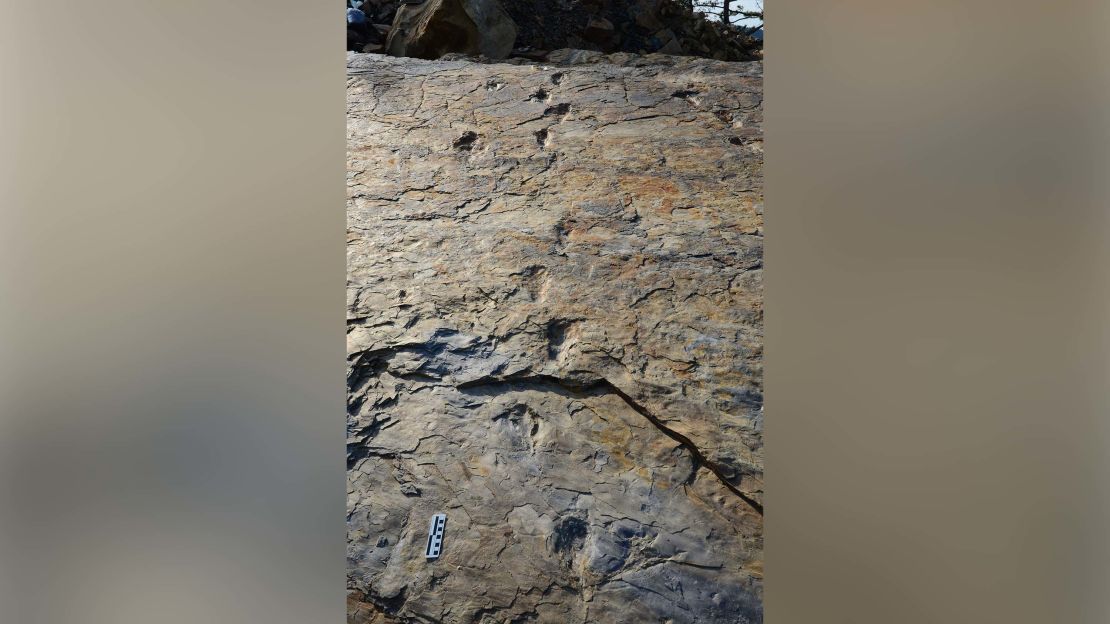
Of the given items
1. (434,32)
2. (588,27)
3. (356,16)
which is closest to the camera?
(434,32)

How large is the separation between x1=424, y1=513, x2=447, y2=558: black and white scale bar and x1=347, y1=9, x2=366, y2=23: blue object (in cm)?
257

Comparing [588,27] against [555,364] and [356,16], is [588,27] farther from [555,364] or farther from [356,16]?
[555,364]

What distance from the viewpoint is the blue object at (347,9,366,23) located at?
3055 mm

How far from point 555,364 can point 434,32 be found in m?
2.08

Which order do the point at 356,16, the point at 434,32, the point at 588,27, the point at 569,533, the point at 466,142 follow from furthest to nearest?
1. the point at 588,27
2. the point at 356,16
3. the point at 434,32
4. the point at 466,142
5. the point at 569,533

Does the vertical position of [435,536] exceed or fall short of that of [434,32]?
it falls short

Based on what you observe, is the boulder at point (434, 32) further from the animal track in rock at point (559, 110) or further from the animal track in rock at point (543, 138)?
the animal track in rock at point (543, 138)

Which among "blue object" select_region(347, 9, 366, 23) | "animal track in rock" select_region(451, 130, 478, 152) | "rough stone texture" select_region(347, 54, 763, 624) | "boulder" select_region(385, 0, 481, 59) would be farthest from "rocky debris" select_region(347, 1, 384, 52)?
"animal track in rock" select_region(451, 130, 478, 152)

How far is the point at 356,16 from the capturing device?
10.1ft

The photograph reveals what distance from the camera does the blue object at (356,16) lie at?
3.05 meters

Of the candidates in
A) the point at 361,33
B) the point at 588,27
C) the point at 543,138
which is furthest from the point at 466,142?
the point at 588,27

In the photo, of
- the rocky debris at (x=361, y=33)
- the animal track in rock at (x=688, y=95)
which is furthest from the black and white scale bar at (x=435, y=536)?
the rocky debris at (x=361, y=33)
